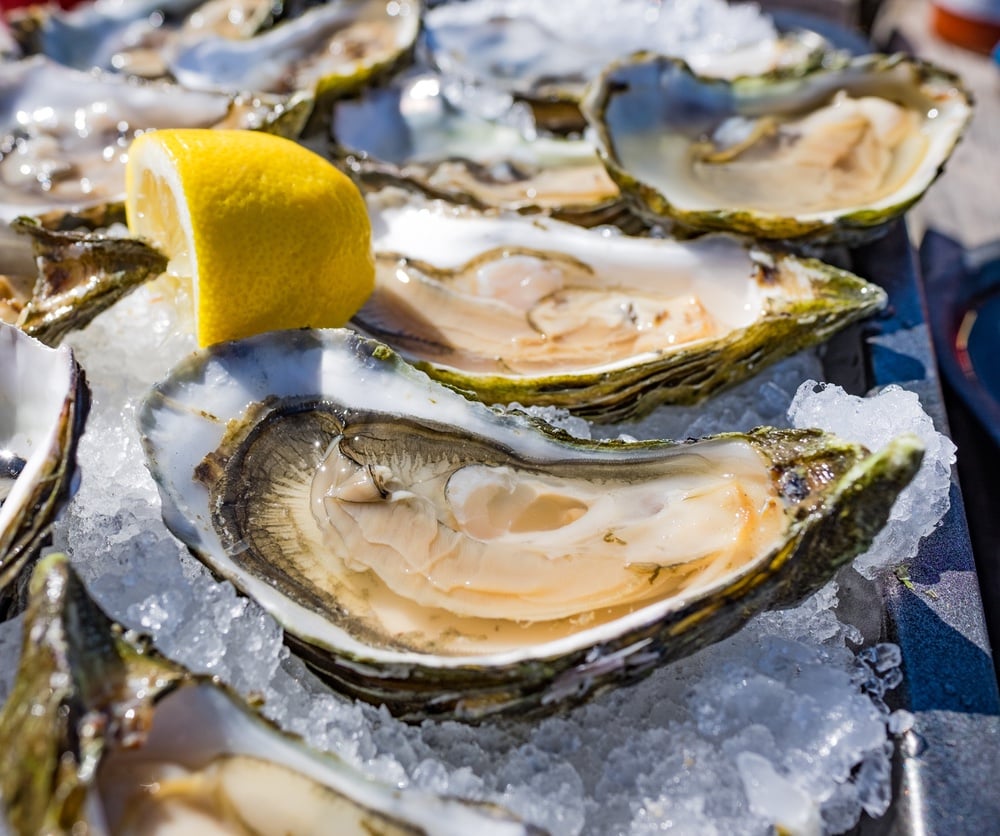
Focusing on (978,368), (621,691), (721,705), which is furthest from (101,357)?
(978,368)

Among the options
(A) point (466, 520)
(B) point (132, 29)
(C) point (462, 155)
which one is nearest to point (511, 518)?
(A) point (466, 520)

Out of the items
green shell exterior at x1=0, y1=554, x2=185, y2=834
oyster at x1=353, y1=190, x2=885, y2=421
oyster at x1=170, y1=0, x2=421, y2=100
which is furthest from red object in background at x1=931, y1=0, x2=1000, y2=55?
green shell exterior at x1=0, y1=554, x2=185, y2=834

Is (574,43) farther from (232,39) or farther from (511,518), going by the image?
(511,518)

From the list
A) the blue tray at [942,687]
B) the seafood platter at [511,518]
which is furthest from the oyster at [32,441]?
the blue tray at [942,687]

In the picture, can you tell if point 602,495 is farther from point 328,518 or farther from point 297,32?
point 297,32

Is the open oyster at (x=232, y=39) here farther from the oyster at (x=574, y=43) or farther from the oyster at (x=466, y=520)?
the oyster at (x=466, y=520)

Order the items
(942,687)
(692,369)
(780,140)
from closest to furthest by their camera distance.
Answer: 1. (942,687)
2. (692,369)
3. (780,140)
